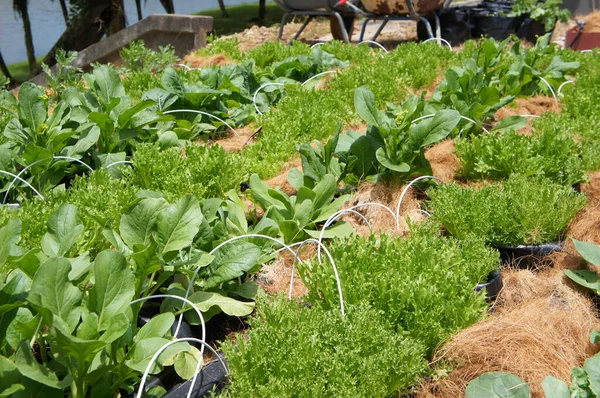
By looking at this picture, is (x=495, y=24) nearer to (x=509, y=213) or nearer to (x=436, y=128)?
(x=436, y=128)

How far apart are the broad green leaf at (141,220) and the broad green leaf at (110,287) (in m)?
0.45

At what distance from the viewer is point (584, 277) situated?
9.41ft

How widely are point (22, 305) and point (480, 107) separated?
3.09m

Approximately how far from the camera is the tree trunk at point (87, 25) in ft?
35.3

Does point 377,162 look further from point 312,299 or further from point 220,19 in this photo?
point 220,19

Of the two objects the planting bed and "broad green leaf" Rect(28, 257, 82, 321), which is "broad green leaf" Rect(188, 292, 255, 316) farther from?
"broad green leaf" Rect(28, 257, 82, 321)

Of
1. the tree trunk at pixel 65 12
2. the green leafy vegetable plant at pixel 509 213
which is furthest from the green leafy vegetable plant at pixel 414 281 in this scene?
the tree trunk at pixel 65 12

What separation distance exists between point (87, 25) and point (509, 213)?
944cm

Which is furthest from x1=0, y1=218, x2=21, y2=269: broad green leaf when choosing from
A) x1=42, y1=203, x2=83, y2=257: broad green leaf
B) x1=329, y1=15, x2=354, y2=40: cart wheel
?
x1=329, y1=15, x2=354, y2=40: cart wheel

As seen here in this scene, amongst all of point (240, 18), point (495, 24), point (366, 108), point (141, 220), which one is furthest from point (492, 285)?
point (240, 18)

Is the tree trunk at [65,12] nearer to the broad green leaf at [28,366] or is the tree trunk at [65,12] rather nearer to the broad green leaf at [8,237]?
the broad green leaf at [8,237]

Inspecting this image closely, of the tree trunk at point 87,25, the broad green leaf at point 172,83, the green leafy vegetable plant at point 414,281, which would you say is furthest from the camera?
the tree trunk at point 87,25

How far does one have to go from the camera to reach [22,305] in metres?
2.13

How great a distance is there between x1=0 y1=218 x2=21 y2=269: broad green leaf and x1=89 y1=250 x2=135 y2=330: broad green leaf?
39 centimetres
